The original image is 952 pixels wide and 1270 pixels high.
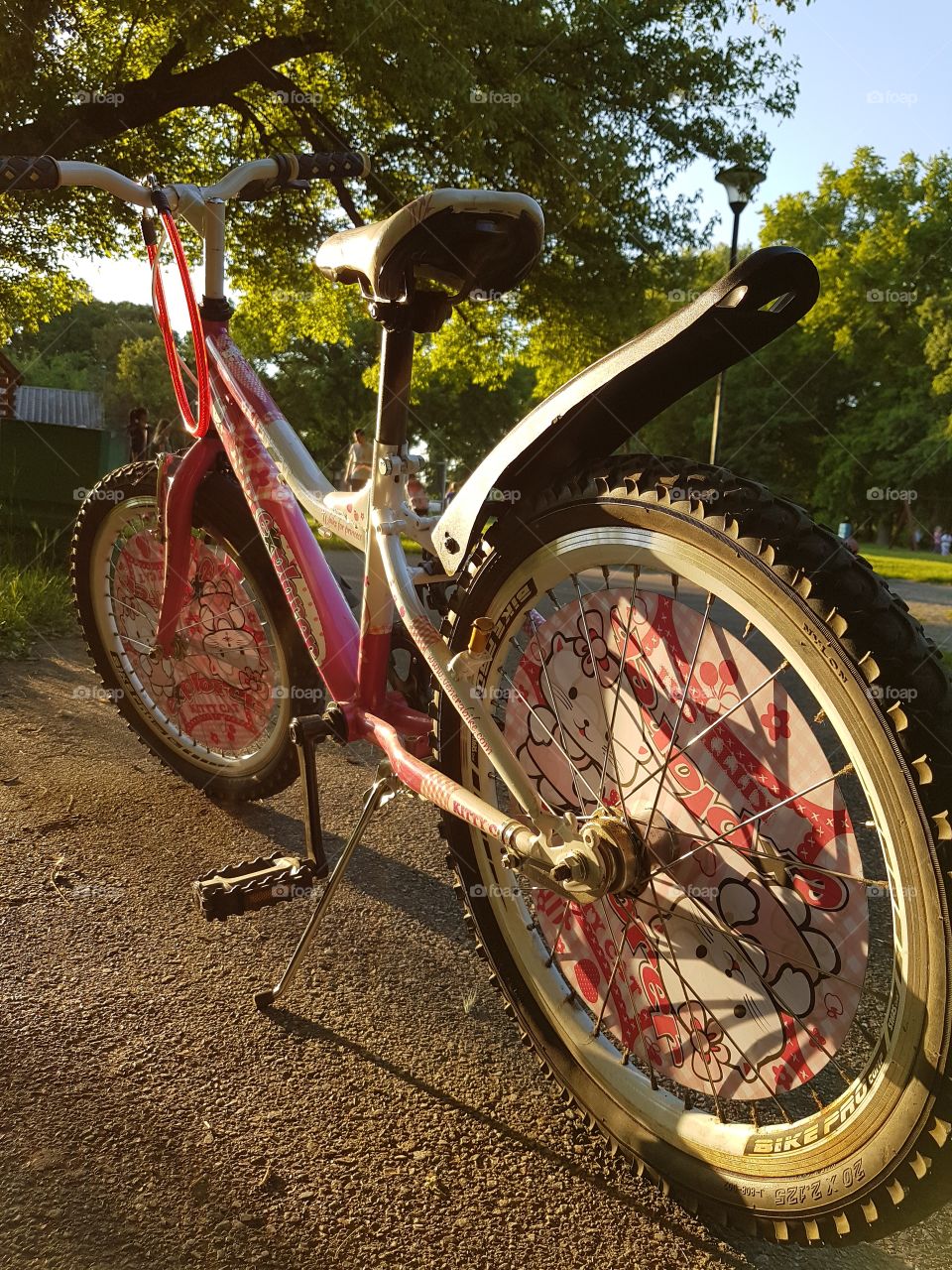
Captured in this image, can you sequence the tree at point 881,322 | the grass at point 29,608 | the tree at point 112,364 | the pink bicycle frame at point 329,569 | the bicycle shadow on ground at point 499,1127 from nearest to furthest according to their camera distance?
the bicycle shadow on ground at point 499,1127 < the pink bicycle frame at point 329,569 < the grass at point 29,608 < the tree at point 881,322 < the tree at point 112,364

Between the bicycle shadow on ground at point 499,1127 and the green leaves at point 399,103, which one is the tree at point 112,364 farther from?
the bicycle shadow on ground at point 499,1127

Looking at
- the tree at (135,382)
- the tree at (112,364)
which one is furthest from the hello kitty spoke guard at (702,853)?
the tree at (112,364)

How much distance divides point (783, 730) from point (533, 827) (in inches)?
20.3

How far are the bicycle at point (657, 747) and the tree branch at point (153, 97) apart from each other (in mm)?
10015

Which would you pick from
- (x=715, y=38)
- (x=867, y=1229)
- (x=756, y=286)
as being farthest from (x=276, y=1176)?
(x=715, y=38)

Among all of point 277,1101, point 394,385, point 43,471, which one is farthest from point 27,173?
point 43,471

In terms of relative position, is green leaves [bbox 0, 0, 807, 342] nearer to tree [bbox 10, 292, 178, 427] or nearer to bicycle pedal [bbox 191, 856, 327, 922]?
Answer: bicycle pedal [bbox 191, 856, 327, 922]

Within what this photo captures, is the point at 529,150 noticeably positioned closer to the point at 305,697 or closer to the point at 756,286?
the point at 305,697

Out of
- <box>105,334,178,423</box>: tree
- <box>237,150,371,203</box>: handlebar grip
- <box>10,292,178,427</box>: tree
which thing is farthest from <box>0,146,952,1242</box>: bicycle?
<box>10,292,178,427</box>: tree

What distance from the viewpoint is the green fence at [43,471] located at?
892 centimetres

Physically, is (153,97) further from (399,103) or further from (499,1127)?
(499,1127)

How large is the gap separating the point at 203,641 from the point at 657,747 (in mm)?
1998

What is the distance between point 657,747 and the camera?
1.88 metres

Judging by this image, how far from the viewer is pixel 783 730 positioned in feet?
5.45
